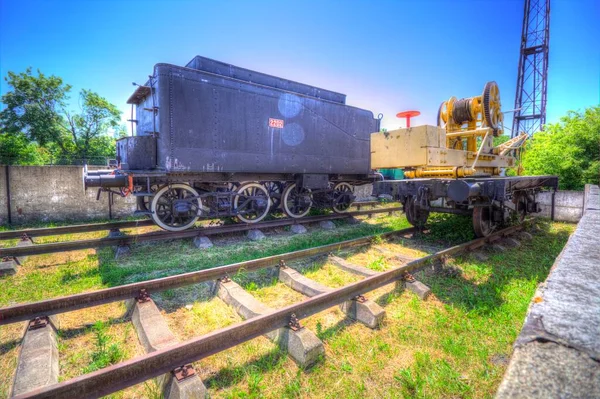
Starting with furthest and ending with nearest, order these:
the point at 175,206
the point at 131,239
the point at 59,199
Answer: the point at 59,199, the point at 175,206, the point at 131,239

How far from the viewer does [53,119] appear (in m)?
35.4

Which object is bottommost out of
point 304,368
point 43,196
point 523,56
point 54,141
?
point 304,368

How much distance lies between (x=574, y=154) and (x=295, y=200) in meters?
9.82

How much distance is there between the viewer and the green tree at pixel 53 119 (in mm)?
34188

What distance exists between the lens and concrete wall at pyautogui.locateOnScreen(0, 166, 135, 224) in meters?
8.47

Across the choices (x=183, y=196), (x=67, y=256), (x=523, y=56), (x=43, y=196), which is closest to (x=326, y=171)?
(x=183, y=196)

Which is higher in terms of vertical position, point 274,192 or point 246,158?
point 246,158

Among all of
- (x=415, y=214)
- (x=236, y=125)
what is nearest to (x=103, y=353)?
(x=236, y=125)

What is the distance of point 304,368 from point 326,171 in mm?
6911

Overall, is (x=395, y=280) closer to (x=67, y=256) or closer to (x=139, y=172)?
(x=139, y=172)

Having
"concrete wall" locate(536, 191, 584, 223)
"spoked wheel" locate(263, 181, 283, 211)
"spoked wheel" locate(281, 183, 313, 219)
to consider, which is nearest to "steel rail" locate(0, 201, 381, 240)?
"spoked wheel" locate(263, 181, 283, 211)

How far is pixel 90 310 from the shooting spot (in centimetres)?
363

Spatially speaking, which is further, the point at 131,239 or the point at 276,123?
the point at 276,123

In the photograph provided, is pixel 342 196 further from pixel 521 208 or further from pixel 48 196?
pixel 48 196
